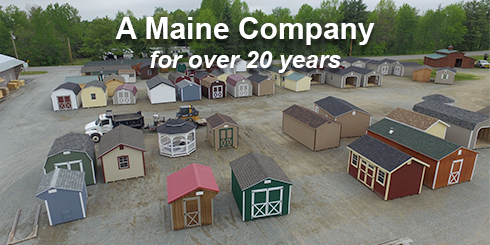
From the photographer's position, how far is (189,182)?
13.1 m

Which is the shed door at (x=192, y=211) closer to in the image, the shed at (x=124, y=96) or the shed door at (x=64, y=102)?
the shed at (x=124, y=96)

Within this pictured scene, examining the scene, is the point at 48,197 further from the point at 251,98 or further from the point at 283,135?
the point at 251,98

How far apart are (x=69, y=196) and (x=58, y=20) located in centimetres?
8445

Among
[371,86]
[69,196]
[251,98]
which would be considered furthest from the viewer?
[371,86]

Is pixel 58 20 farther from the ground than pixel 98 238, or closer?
farther from the ground

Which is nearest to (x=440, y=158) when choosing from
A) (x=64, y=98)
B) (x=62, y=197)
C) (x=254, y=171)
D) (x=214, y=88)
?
(x=254, y=171)

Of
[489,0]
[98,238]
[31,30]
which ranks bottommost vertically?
[98,238]

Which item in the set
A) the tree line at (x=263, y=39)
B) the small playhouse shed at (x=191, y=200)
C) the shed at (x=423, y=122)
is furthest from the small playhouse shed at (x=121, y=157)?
the tree line at (x=263, y=39)

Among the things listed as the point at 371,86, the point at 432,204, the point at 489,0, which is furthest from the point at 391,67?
the point at 489,0

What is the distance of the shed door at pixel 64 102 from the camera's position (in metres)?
30.9

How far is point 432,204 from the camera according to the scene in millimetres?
14953

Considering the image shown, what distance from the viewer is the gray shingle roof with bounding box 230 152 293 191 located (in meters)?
13.5

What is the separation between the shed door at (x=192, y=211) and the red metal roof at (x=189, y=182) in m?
0.48

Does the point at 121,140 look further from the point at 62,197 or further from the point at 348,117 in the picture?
the point at 348,117
